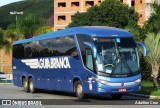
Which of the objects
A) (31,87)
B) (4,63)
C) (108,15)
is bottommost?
(4,63)

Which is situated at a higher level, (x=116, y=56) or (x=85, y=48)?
(x=85, y=48)

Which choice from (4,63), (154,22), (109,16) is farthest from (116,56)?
(4,63)

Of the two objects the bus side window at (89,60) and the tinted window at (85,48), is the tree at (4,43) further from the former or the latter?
the bus side window at (89,60)

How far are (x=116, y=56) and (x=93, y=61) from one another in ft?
3.49

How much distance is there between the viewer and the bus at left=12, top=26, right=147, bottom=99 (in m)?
22.0

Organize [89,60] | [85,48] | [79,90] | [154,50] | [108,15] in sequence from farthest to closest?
[108,15]
[154,50]
[79,90]
[85,48]
[89,60]

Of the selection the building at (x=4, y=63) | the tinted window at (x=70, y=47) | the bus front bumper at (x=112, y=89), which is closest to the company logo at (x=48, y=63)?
the tinted window at (x=70, y=47)

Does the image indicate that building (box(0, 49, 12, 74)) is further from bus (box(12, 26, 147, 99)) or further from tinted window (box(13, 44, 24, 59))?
bus (box(12, 26, 147, 99))

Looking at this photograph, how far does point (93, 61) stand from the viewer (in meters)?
22.2

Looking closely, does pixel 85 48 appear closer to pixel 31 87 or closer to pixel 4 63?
pixel 31 87

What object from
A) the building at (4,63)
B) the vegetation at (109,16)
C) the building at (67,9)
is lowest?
the building at (4,63)

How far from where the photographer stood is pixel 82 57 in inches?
906

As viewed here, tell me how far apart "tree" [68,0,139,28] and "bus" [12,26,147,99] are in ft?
178

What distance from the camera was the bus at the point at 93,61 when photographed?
2203 cm
